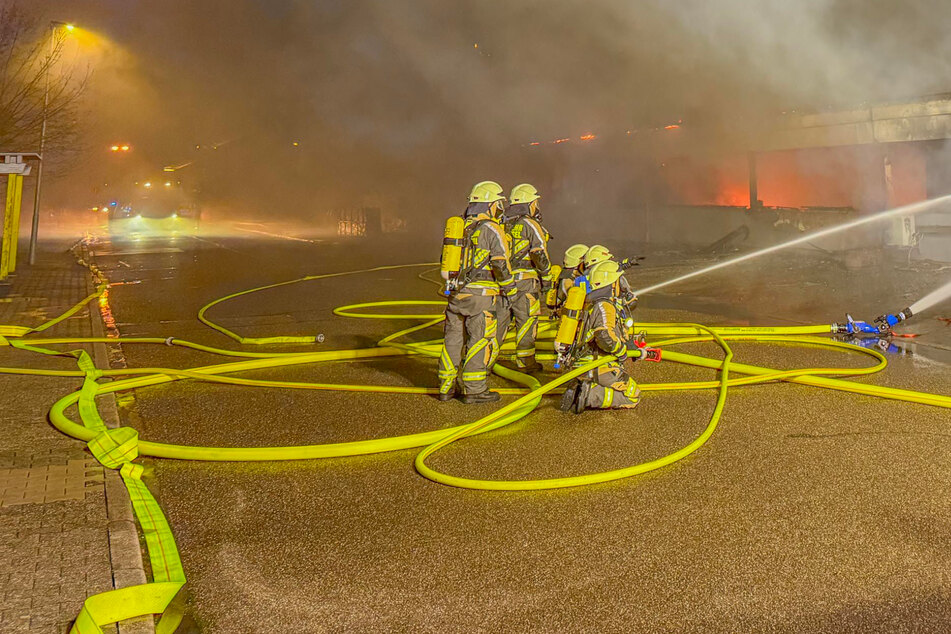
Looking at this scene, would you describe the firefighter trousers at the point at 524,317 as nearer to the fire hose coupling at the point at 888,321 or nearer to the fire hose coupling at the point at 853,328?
the fire hose coupling at the point at 853,328

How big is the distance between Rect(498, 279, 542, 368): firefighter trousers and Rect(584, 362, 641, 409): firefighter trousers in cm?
115

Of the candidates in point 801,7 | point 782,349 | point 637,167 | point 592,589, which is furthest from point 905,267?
point 592,589

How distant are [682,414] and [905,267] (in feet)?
31.9

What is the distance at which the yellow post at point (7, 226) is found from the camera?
535 inches

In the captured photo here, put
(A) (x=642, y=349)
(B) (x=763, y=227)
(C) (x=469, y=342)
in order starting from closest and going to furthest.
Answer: (A) (x=642, y=349) < (C) (x=469, y=342) < (B) (x=763, y=227)

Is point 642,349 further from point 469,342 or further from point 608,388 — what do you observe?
point 469,342

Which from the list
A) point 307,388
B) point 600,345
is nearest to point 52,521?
point 307,388

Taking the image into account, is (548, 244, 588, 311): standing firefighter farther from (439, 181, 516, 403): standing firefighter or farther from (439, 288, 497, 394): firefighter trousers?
(439, 288, 497, 394): firefighter trousers

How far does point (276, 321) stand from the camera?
9969 mm

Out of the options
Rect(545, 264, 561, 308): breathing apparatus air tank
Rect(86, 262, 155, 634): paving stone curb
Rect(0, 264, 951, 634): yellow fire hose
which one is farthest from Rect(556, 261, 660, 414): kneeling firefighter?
Rect(86, 262, 155, 634): paving stone curb

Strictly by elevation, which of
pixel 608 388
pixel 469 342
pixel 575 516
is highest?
pixel 469 342

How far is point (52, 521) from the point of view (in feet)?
12.7

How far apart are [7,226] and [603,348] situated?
481 inches

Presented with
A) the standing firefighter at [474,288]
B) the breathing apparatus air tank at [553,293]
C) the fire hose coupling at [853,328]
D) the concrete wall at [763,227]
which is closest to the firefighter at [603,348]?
the standing firefighter at [474,288]
